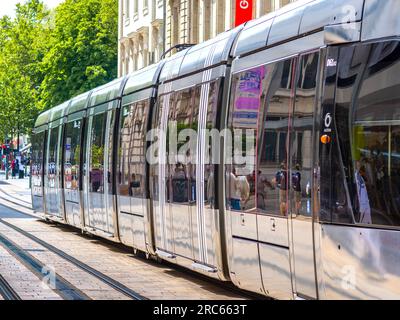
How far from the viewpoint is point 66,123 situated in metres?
27.6

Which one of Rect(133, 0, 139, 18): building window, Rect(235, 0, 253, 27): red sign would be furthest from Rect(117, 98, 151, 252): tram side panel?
Rect(133, 0, 139, 18): building window

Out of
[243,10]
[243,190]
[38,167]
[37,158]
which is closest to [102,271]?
[243,190]

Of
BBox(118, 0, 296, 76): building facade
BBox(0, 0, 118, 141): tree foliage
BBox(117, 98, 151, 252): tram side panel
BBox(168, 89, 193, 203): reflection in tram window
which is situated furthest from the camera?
BBox(0, 0, 118, 141): tree foliage

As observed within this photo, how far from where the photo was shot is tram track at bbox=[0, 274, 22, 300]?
1432 cm

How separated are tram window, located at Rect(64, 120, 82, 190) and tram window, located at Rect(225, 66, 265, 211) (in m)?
12.4

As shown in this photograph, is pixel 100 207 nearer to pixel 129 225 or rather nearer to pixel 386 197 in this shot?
pixel 129 225

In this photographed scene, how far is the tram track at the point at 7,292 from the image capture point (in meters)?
14.3

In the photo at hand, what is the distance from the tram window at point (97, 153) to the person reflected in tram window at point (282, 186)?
10991 millimetres

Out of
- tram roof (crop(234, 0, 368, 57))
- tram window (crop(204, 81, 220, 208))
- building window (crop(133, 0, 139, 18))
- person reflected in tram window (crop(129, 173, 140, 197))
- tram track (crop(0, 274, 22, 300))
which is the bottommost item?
tram track (crop(0, 274, 22, 300))

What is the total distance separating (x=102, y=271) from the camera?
18.2m

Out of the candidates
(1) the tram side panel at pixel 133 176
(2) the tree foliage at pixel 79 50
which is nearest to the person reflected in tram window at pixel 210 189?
(1) the tram side panel at pixel 133 176

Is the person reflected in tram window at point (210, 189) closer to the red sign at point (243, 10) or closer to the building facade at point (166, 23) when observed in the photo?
the building facade at point (166, 23)

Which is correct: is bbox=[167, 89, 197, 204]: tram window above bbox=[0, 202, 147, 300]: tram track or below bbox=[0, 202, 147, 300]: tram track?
above

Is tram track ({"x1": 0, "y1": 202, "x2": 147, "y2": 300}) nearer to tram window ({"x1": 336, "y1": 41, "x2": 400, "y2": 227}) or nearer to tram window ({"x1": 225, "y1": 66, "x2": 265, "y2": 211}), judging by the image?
tram window ({"x1": 225, "y1": 66, "x2": 265, "y2": 211})
